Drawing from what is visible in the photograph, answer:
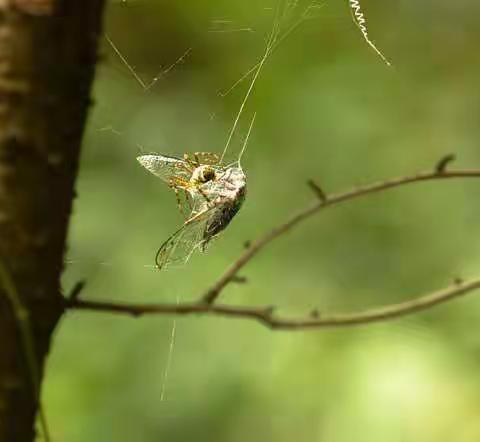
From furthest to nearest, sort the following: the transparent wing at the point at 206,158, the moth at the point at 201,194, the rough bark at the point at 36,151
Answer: the transparent wing at the point at 206,158 < the moth at the point at 201,194 < the rough bark at the point at 36,151

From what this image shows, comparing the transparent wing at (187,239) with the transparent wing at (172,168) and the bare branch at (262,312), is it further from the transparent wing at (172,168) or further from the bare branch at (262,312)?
the bare branch at (262,312)

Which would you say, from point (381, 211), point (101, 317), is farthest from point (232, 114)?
point (101, 317)

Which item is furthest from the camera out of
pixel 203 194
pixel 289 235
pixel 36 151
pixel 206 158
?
pixel 289 235

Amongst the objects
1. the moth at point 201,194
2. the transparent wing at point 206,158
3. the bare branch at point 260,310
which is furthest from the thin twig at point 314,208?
the transparent wing at point 206,158

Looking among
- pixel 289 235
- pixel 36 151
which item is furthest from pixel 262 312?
pixel 289 235

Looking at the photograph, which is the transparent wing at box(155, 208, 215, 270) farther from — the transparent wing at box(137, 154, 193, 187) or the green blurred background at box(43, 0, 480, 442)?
the green blurred background at box(43, 0, 480, 442)

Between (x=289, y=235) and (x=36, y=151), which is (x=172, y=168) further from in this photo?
(x=36, y=151)

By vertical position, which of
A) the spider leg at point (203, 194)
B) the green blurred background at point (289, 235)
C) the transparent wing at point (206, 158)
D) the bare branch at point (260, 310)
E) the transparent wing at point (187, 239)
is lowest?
the green blurred background at point (289, 235)
